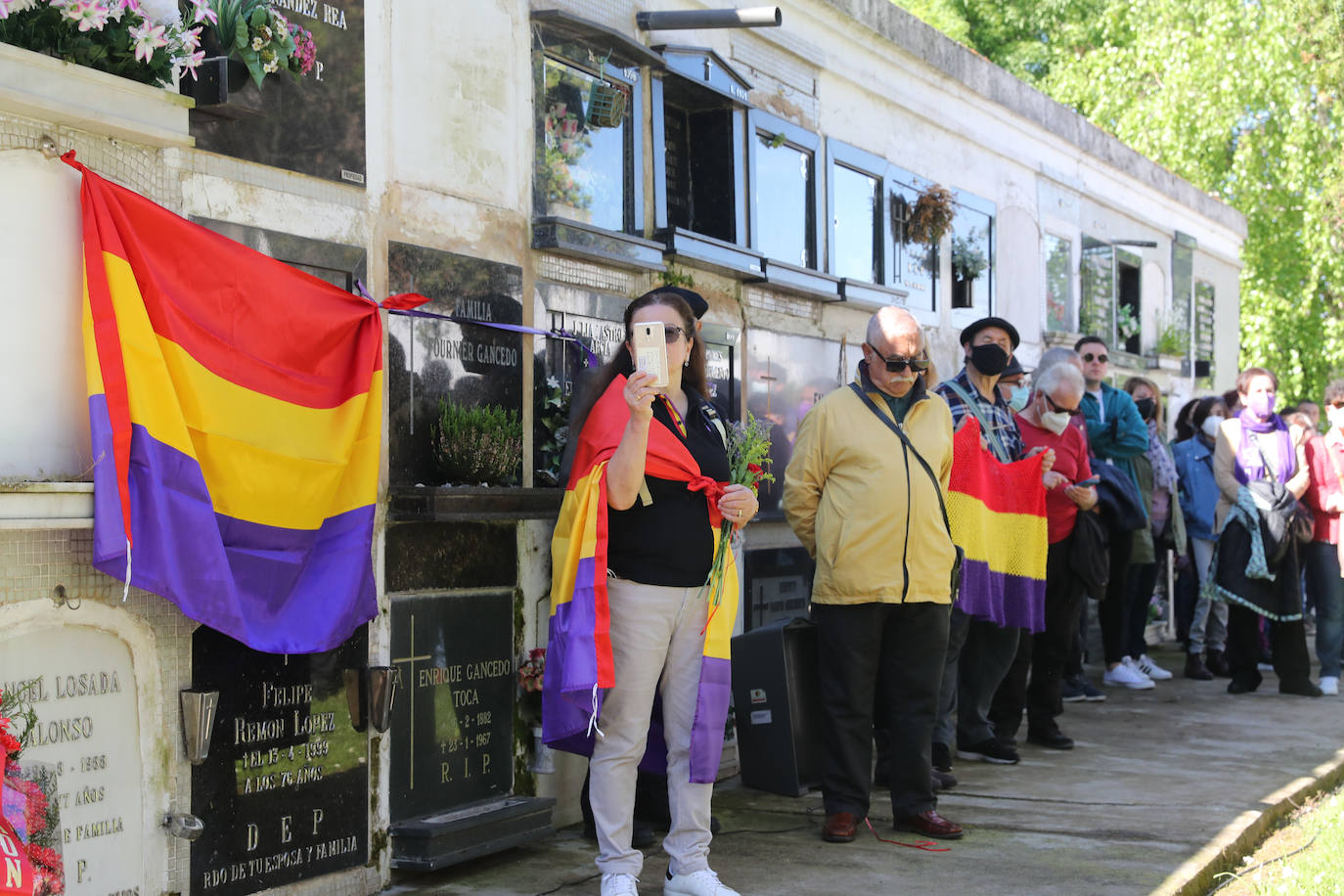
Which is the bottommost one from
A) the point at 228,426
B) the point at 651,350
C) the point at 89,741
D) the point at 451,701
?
the point at 451,701

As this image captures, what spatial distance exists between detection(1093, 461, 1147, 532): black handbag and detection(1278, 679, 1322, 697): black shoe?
1.93m

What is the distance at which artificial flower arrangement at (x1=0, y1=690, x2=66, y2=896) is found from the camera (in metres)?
3.37

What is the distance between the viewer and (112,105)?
3.77m

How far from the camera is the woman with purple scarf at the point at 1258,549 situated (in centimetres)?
940

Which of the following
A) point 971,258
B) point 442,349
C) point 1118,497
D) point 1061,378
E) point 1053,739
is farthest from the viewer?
point 971,258

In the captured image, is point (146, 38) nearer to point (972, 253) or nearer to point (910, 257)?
point (910, 257)

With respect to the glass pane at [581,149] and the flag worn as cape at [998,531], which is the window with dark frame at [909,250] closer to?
the flag worn as cape at [998,531]

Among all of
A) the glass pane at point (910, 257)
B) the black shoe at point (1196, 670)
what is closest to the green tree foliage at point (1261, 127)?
the black shoe at point (1196, 670)

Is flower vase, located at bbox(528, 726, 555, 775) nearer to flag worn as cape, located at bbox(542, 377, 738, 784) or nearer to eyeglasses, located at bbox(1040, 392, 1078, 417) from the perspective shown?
flag worn as cape, located at bbox(542, 377, 738, 784)

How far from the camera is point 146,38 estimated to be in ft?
12.4

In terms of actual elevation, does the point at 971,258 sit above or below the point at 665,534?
above

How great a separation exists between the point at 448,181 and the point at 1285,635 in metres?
6.82

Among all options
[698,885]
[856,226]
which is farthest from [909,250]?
[698,885]

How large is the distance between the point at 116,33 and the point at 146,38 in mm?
73
